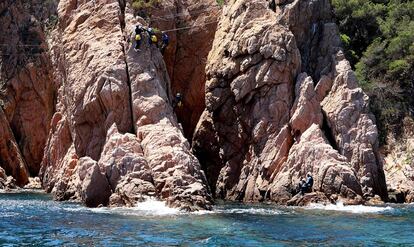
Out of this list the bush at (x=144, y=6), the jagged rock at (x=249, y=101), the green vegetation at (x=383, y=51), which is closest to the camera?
the jagged rock at (x=249, y=101)

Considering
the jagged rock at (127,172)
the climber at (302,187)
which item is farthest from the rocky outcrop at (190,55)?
the jagged rock at (127,172)

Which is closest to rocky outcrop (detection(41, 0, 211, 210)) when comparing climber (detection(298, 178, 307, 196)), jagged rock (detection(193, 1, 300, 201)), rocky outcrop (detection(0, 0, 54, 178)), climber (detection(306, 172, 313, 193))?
jagged rock (detection(193, 1, 300, 201))

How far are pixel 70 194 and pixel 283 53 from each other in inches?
590

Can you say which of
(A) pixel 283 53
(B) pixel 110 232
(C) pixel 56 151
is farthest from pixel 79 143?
(B) pixel 110 232

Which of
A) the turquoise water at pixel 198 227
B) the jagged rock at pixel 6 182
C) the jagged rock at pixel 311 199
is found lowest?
the turquoise water at pixel 198 227

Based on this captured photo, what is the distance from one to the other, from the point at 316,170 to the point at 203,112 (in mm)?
11029

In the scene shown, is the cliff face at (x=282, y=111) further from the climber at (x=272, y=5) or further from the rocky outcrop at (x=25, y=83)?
the rocky outcrop at (x=25, y=83)

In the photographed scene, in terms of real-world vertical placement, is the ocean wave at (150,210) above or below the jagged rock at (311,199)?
below

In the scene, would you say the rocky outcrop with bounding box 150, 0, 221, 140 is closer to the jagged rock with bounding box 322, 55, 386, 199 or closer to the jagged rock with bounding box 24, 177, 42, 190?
the jagged rock with bounding box 322, 55, 386, 199

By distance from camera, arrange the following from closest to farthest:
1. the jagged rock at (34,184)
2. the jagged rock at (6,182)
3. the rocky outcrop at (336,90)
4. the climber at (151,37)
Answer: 1. the climber at (151,37)
2. the rocky outcrop at (336,90)
3. the jagged rock at (6,182)
4. the jagged rock at (34,184)

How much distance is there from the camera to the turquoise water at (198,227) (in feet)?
59.8

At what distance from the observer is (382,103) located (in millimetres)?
45562

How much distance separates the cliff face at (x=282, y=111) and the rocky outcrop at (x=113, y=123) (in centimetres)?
592

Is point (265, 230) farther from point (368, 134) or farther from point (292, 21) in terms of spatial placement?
point (292, 21)
